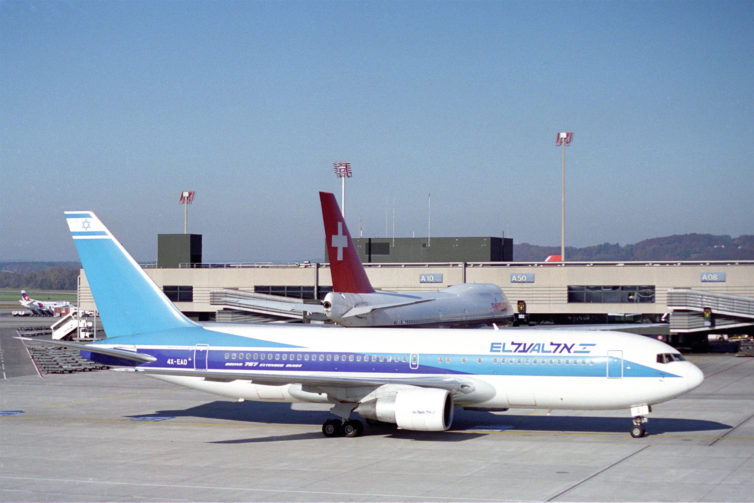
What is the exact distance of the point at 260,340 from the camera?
108 ft

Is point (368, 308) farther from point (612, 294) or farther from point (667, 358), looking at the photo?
point (612, 294)

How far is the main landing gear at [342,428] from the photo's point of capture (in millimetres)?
31406

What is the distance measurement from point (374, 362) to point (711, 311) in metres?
44.4

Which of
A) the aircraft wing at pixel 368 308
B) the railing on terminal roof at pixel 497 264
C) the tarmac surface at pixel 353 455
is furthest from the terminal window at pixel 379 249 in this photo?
the tarmac surface at pixel 353 455

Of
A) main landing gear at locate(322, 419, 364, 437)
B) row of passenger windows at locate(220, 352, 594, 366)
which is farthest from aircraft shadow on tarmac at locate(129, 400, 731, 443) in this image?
row of passenger windows at locate(220, 352, 594, 366)

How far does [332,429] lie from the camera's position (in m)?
31.4

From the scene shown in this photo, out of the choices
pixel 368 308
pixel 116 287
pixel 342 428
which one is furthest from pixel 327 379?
pixel 368 308

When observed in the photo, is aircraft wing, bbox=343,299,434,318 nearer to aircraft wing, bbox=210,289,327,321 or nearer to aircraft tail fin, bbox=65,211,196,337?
aircraft tail fin, bbox=65,211,196,337

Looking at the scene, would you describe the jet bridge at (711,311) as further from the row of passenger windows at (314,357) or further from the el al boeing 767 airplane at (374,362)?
the row of passenger windows at (314,357)

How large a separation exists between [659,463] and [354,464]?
9.48 metres

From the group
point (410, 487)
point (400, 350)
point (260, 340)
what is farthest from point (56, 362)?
point (410, 487)

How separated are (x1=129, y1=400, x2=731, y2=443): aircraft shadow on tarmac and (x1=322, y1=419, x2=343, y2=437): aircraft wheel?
54 cm

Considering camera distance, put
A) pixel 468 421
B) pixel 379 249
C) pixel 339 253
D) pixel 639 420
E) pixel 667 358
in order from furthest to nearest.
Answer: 1. pixel 379 249
2. pixel 339 253
3. pixel 468 421
4. pixel 639 420
5. pixel 667 358

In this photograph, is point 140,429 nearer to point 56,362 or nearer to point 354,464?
point 354,464
